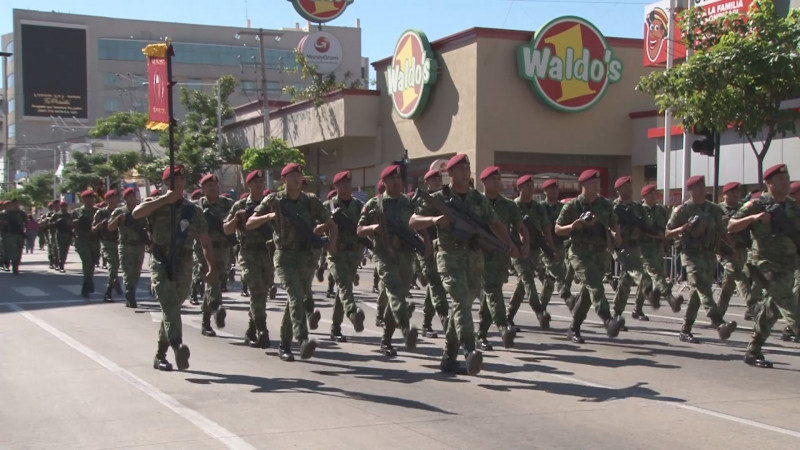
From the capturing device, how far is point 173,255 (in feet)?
29.3

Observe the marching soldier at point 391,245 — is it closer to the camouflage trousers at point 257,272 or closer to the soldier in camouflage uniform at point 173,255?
the camouflage trousers at point 257,272

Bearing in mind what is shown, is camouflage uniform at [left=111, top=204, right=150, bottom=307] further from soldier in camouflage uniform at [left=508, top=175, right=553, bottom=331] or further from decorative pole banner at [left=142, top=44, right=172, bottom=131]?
soldier in camouflage uniform at [left=508, top=175, right=553, bottom=331]

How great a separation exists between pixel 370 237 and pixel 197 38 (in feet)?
301

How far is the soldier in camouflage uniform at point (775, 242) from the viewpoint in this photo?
9109 millimetres

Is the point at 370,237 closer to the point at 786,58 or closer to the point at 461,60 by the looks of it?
the point at 786,58

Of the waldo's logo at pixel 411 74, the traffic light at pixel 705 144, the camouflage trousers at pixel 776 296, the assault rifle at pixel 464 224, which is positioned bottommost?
the camouflage trousers at pixel 776 296

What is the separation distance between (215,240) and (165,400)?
5440mm

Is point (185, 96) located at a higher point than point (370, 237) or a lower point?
higher

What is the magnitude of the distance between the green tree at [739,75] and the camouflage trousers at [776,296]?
856cm

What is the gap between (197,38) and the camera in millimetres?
97500

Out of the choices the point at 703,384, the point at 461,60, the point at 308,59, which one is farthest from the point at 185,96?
the point at 703,384

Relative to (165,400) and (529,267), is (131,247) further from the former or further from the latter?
(165,400)

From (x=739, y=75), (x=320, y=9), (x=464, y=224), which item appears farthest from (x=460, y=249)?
(x=320, y=9)

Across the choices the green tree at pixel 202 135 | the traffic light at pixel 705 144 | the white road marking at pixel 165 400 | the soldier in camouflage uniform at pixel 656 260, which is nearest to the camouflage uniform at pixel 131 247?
the white road marking at pixel 165 400
